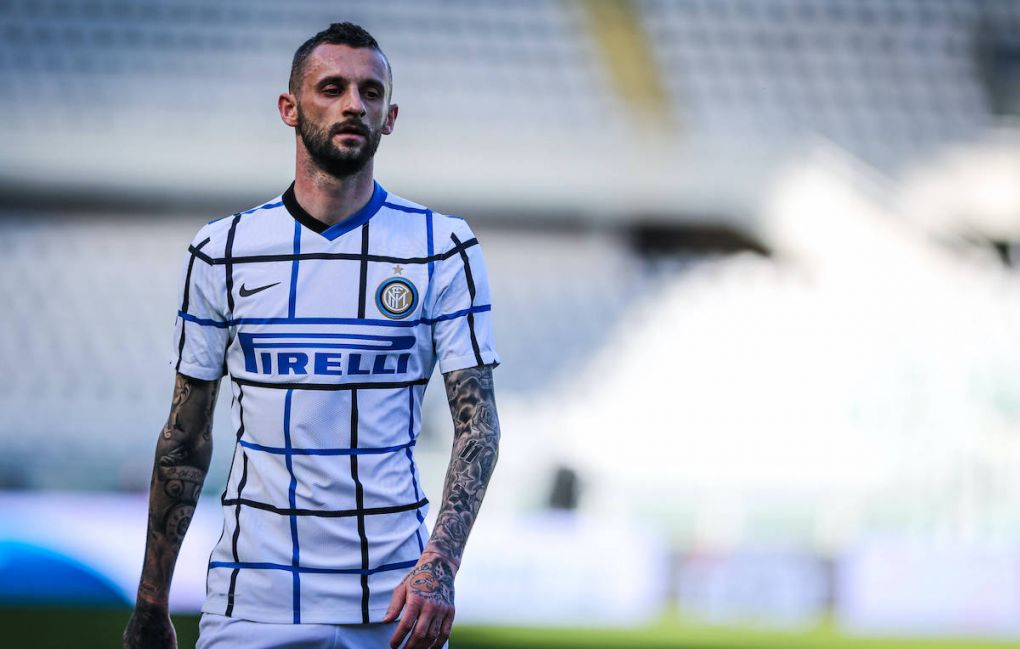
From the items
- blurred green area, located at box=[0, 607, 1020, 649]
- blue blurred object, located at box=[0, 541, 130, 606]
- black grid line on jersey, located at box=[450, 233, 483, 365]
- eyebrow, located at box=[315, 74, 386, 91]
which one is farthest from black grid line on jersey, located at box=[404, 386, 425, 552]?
blue blurred object, located at box=[0, 541, 130, 606]

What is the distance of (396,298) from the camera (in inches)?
73.5

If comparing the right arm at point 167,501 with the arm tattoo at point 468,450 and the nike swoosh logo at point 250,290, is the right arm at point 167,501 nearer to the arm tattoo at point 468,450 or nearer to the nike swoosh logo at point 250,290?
the nike swoosh logo at point 250,290

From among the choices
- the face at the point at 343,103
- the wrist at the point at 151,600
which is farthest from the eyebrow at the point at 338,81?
the wrist at the point at 151,600

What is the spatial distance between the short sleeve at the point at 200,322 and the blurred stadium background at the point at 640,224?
5264 mm

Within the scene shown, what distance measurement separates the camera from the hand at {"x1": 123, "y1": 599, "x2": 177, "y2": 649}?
1994 millimetres

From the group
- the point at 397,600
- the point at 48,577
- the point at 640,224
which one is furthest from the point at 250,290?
the point at 640,224

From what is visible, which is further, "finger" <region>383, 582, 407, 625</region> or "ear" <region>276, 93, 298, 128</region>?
"ear" <region>276, 93, 298, 128</region>

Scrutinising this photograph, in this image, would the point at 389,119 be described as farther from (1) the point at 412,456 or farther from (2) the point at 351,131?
(1) the point at 412,456

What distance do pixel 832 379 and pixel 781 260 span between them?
0.99 meters

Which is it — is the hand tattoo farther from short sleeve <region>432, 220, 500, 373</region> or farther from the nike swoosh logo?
the nike swoosh logo

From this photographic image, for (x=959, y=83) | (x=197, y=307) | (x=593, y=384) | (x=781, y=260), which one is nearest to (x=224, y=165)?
(x=593, y=384)

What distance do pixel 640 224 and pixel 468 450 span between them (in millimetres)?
7111

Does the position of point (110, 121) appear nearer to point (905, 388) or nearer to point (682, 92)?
point (682, 92)

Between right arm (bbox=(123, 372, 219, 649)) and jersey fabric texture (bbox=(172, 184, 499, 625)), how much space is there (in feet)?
0.27
